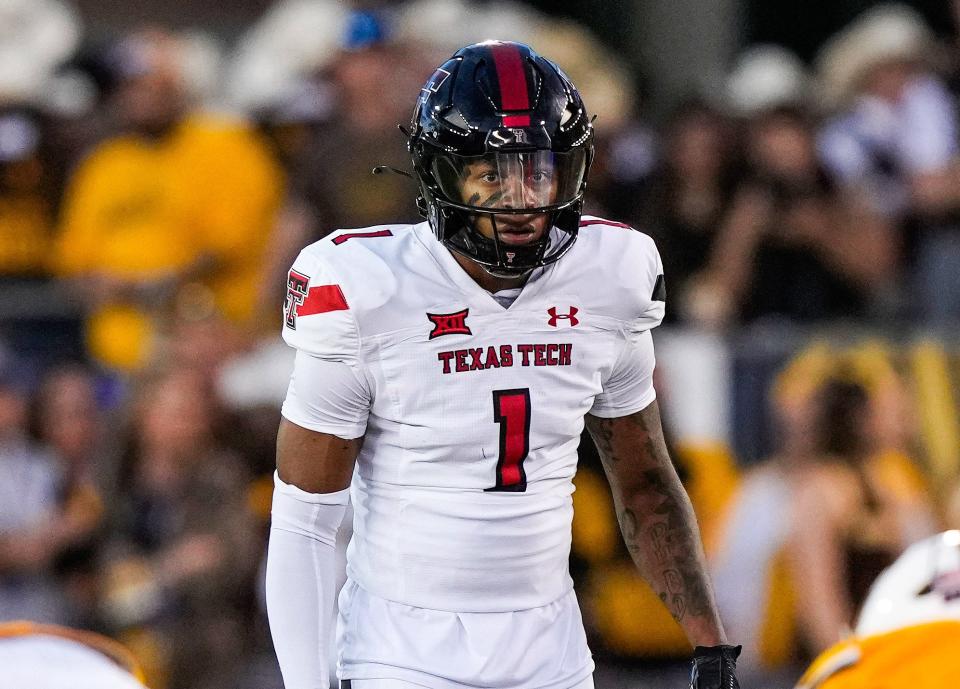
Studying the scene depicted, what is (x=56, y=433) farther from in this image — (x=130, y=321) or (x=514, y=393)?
(x=514, y=393)

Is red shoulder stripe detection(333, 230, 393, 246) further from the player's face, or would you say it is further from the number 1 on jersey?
the number 1 on jersey

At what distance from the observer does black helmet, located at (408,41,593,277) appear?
2.78 metres

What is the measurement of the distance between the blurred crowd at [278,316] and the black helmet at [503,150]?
128 inches

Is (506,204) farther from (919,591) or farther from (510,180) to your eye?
(919,591)

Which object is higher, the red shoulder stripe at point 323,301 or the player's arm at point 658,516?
the red shoulder stripe at point 323,301

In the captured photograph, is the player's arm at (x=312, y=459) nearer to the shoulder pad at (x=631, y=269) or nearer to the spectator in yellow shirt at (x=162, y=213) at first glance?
the shoulder pad at (x=631, y=269)

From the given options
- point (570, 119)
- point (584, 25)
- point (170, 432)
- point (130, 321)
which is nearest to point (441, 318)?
point (570, 119)

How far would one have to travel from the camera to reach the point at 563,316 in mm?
2877

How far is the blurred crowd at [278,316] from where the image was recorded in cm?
588

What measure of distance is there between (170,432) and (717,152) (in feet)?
9.15

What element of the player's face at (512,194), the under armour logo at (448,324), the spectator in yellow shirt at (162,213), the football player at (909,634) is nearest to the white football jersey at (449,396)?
the under armour logo at (448,324)

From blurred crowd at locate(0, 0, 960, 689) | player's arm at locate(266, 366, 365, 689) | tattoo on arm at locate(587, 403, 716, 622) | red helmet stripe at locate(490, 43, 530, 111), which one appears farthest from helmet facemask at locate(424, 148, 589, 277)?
blurred crowd at locate(0, 0, 960, 689)

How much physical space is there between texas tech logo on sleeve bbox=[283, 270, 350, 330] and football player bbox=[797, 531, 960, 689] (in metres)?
1.12

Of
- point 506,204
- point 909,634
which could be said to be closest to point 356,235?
point 506,204
